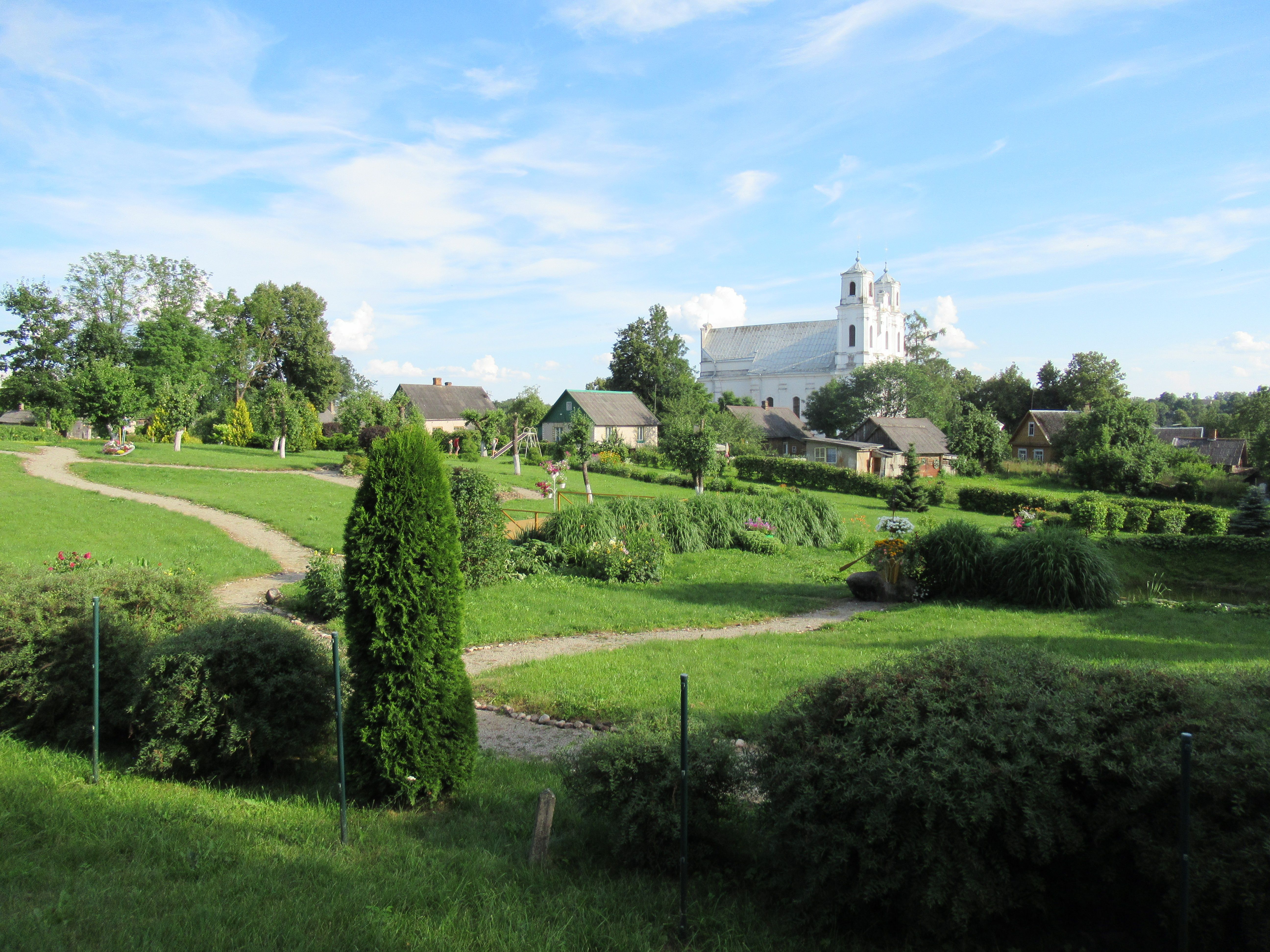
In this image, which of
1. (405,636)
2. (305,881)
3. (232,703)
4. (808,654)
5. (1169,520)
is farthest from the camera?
(1169,520)

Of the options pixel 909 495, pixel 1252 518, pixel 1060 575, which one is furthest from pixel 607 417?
pixel 1060 575

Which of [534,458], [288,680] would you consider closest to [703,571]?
[288,680]

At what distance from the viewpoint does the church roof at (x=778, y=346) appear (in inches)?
3799

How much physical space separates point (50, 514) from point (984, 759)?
2062 centimetres

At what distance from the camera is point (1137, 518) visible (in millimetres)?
33062

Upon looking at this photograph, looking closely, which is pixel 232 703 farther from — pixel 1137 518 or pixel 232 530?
pixel 1137 518

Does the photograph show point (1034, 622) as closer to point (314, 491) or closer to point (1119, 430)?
point (314, 491)

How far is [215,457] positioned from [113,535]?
1839cm

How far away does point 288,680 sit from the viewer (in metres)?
5.59

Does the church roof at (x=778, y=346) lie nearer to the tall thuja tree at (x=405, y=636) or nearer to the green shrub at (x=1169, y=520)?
the green shrub at (x=1169, y=520)

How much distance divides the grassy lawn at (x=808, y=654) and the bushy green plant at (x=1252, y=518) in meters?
18.8

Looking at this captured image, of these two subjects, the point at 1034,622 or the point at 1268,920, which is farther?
the point at 1034,622

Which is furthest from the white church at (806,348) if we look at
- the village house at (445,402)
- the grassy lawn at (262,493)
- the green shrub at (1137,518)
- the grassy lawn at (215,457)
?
the grassy lawn at (262,493)

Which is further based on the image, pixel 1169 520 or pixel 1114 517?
A: pixel 1114 517
